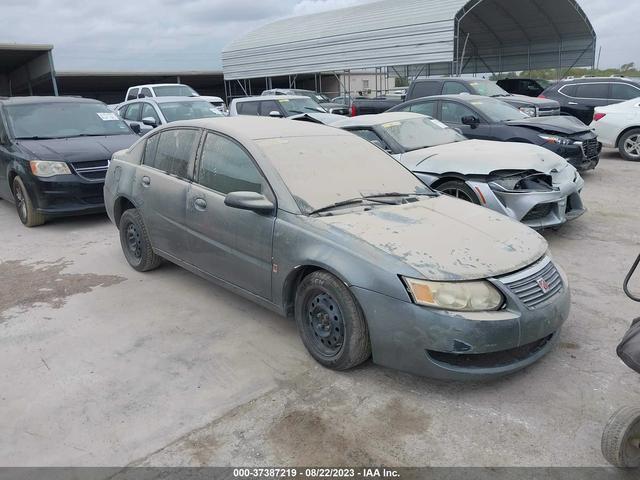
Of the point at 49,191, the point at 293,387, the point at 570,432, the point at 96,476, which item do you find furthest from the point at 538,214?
the point at 49,191

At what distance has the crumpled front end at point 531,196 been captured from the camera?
5.59 m

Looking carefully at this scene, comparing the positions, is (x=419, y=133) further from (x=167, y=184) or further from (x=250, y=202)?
(x=250, y=202)

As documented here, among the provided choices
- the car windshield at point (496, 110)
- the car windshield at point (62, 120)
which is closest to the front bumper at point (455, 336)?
the car windshield at point (62, 120)

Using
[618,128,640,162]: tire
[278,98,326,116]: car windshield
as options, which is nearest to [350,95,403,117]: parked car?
[278,98,326,116]: car windshield

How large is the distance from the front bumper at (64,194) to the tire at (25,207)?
0.17 metres

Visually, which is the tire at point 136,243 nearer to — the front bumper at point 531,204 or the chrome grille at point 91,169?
the chrome grille at point 91,169

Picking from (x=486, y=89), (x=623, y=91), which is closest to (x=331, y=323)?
(x=486, y=89)

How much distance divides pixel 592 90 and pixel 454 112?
6.10 m

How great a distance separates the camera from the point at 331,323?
3.37m

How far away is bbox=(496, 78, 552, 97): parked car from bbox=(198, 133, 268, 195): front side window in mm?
17248

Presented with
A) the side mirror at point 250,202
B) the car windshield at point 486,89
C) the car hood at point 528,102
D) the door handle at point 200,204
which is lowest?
the door handle at point 200,204

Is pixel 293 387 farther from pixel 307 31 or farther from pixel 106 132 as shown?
pixel 307 31

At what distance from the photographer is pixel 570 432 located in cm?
281

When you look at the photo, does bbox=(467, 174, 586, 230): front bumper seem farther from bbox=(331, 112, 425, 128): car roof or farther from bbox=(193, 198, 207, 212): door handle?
bbox=(193, 198, 207, 212): door handle
